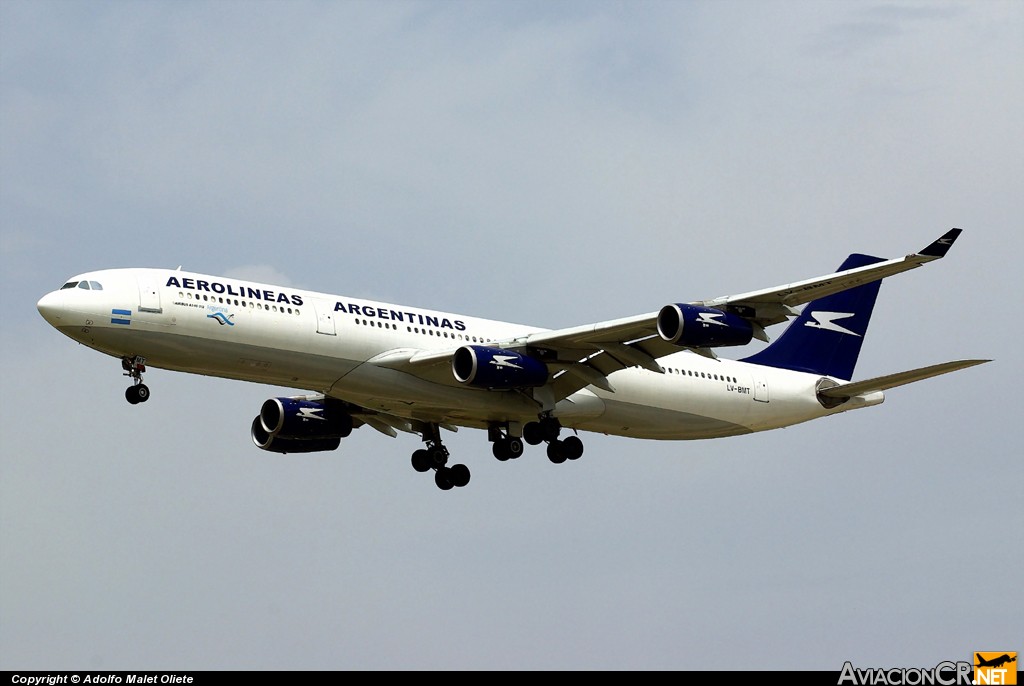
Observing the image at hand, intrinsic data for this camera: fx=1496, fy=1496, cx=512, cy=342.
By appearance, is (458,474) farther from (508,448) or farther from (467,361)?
(467,361)

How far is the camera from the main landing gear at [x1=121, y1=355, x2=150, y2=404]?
136 ft

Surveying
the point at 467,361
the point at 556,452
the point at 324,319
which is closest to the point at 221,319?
the point at 324,319

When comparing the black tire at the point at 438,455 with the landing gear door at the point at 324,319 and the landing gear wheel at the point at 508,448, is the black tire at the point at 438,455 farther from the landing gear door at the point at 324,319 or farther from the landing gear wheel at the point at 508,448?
the landing gear door at the point at 324,319

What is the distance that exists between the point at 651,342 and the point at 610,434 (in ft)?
18.8

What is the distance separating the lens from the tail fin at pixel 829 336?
53.9 metres

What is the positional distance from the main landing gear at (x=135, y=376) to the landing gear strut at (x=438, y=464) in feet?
38.5

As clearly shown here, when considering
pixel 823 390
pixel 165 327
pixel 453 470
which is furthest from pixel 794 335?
pixel 165 327

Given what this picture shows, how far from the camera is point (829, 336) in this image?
180ft

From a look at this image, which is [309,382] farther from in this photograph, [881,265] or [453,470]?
[881,265]

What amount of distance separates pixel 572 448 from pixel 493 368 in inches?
213

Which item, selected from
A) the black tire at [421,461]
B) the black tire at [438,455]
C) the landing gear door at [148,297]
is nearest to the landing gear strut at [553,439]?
the black tire at [438,455]

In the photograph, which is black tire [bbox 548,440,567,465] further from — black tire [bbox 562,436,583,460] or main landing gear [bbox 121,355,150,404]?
main landing gear [bbox 121,355,150,404]

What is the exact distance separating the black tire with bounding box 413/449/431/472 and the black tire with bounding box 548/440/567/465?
5443 millimetres

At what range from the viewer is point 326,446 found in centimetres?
5034
